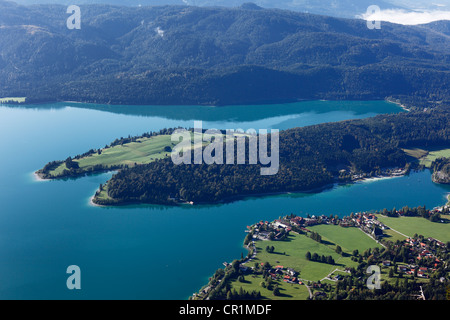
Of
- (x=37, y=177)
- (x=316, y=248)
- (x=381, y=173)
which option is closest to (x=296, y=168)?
(x=381, y=173)

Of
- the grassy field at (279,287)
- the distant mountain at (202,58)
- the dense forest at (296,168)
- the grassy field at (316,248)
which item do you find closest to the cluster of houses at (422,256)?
the grassy field at (316,248)

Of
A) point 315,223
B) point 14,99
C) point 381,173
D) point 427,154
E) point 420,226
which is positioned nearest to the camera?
point 315,223

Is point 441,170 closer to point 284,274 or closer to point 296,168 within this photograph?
point 296,168

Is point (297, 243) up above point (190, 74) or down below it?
below

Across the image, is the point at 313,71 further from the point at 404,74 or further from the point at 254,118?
the point at 254,118

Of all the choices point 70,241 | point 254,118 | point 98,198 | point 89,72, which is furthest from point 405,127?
point 89,72

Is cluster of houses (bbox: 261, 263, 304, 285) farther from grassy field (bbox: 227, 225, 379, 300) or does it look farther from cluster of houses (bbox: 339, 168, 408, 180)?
cluster of houses (bbox: 339, 168, 408, 180)
